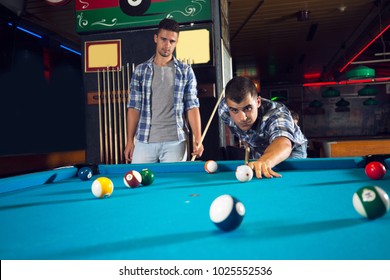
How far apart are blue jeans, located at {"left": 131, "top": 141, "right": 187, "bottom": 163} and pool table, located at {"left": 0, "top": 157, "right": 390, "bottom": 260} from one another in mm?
1137

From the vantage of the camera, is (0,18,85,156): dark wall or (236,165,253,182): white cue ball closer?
(236,165,253,182): white cue ball

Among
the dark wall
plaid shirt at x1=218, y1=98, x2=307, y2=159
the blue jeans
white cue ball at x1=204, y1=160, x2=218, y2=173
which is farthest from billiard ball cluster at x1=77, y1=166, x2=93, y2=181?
the dark wall

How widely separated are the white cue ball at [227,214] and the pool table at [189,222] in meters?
0.02

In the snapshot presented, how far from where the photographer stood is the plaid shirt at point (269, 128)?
211 cm

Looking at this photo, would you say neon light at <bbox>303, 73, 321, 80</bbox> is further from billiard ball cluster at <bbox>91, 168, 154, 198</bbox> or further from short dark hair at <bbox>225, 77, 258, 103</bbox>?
billiard ball cluster at <bbox>91, 168, 154, 198</bbox>

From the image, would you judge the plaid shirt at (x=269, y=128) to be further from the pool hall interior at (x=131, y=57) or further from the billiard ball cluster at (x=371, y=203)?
the billiard ball cluster at (x=371, y=203)

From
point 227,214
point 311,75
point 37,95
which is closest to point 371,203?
point 227,214

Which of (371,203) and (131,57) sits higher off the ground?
(131,57)

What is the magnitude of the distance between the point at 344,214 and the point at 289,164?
3.27 ft

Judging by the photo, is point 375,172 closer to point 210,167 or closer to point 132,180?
point 210,167

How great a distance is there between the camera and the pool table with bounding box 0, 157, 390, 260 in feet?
2.26

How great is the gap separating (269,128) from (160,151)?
3.32 feet

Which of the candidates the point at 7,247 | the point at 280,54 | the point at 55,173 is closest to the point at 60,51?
the point at 280,54

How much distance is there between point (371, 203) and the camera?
2.88 feet
